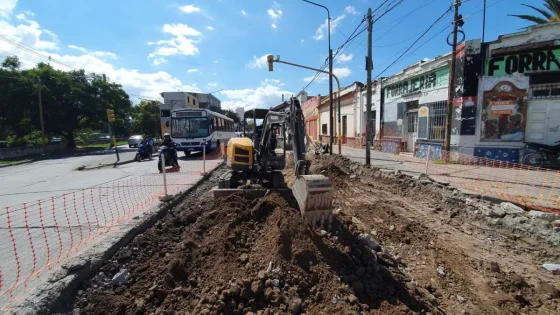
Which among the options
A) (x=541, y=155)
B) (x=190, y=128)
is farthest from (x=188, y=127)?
(x=541, y=155)

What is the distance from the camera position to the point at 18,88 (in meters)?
24.3

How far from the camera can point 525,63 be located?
10.3m

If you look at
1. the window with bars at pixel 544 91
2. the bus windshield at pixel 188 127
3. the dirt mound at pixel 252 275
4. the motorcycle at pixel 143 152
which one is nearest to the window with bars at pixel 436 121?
the window with bars at pixel 544 91

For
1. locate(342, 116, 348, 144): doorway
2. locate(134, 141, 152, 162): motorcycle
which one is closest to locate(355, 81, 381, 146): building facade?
locate(342, 116, 348, 144): doorway

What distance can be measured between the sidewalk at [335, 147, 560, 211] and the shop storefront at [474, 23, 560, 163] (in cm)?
99

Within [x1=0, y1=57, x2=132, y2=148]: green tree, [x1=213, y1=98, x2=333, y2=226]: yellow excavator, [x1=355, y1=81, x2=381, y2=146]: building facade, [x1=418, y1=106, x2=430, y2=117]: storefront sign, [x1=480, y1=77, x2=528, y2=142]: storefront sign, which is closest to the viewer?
[x1=213, y1=98, x2=333, y2=226]: yellow excavator

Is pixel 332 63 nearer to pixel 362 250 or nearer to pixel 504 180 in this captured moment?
pixel 504 180

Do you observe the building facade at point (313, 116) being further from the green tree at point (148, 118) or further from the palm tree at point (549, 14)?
the green tree at point (148, 118)

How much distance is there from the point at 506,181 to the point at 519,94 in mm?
4933

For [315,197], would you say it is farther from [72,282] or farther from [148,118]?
[148,118]

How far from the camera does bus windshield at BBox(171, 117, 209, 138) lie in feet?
54.6

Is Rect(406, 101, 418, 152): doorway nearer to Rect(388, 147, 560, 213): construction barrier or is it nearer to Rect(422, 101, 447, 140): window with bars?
Rect(422, 101, 447, 140): window with bars

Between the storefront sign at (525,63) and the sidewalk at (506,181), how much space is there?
3.69 meters

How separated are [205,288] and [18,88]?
32.5 meters
